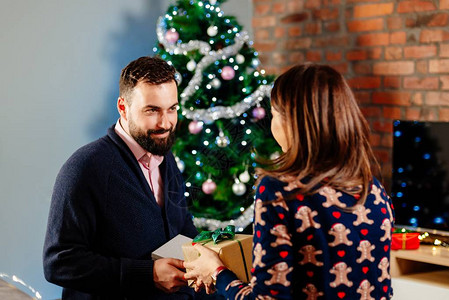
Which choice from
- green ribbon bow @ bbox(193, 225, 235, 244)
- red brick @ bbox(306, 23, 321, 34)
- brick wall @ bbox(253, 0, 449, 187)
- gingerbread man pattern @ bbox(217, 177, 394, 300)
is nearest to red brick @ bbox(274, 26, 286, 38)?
brick wall @ bbox(253, 0, 449, 187)

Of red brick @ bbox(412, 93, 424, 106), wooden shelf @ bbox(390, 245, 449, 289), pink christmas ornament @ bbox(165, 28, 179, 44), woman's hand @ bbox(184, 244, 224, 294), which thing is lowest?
wooden shelf @ bbox(390, 245, 449, 289)

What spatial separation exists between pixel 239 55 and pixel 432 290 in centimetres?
158

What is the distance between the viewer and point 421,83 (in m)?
3.16

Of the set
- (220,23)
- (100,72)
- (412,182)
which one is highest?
(220,23)

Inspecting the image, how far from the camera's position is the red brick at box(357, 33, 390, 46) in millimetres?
3314

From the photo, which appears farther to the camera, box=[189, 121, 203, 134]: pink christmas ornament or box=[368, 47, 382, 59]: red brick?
box=[368, 47, 382, 59]: red brick

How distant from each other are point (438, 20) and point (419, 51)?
196 millimetres

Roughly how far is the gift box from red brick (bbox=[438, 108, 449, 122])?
191cm

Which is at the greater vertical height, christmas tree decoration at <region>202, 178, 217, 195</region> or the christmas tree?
the christmas tree

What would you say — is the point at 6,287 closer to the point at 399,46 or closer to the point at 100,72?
the point at 100,72

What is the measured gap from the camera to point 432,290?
274 centimetres

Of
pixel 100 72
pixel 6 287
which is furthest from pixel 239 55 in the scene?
pixel 6 287

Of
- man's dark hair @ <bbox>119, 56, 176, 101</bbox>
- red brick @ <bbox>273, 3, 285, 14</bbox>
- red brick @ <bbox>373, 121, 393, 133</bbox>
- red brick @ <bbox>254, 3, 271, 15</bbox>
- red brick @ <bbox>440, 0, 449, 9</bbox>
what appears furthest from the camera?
red brick @ <bbox>254, 3, 271, 15</bbox>

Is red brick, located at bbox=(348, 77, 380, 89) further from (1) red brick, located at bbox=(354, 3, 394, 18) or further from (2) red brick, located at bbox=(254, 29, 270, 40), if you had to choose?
(2) red brick, located at bbox=(254, 29, 270, 40)
